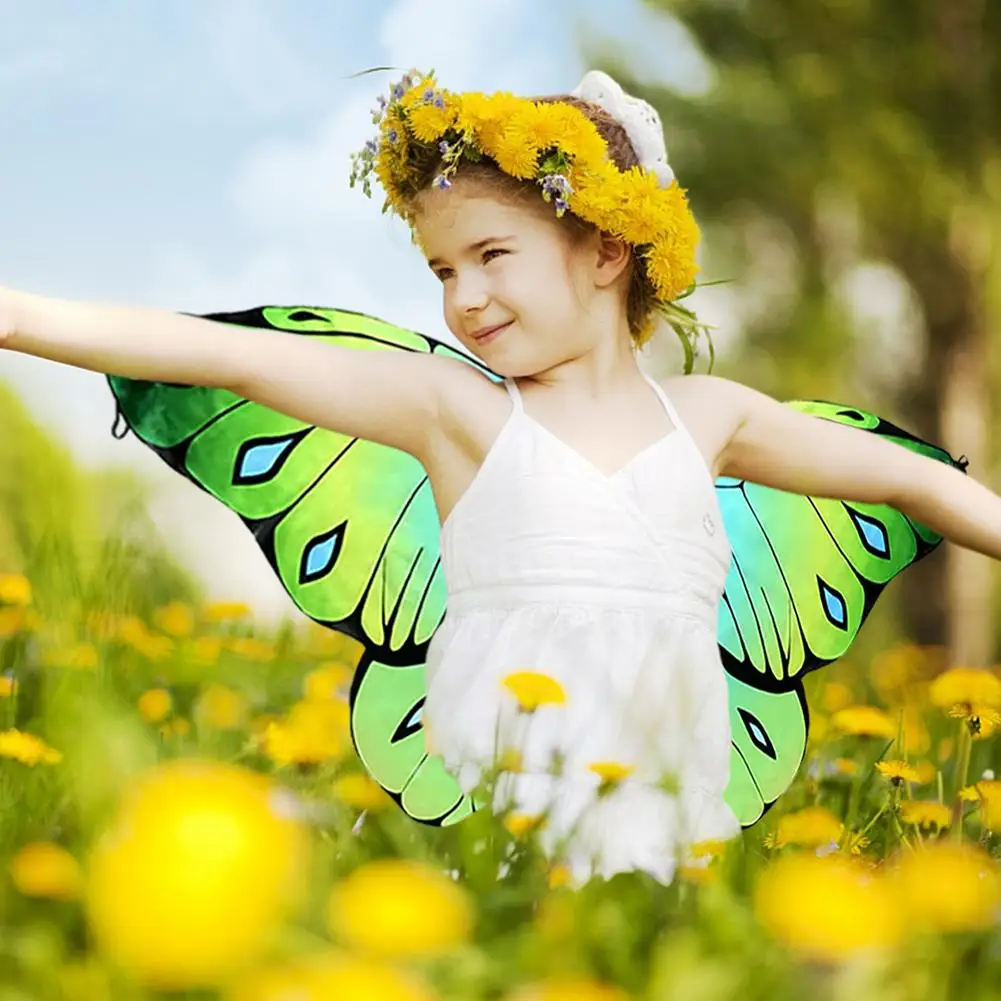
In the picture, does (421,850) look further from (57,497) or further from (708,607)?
(57,497)

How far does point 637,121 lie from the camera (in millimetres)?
1858

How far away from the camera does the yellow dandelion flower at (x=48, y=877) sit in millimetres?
791

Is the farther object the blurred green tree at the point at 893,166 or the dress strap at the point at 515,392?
the blurred green tree at the point at 893,166

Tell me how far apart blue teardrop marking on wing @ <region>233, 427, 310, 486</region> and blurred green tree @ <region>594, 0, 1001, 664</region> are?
4025 mm

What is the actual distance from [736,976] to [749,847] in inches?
18.8

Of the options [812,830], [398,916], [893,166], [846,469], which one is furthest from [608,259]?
[893,166]

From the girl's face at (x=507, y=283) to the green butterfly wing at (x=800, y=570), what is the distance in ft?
1.95

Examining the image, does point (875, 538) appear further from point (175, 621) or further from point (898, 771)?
point (175, 621)

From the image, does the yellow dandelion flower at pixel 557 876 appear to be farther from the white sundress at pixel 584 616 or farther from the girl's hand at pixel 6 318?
the girl's hand at pixel 6 318

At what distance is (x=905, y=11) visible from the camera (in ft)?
19.0

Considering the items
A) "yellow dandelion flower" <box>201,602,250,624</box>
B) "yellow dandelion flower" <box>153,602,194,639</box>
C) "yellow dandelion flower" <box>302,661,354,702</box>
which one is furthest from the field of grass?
"yellow dandelion flower" <box>153,602,194,639</box>

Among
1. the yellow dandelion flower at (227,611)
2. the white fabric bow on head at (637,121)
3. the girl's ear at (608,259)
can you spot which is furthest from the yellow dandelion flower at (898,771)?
the yellow dandelion flower at (227,611)

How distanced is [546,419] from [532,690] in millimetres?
545

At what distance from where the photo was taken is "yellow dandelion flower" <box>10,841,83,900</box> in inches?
31.1
